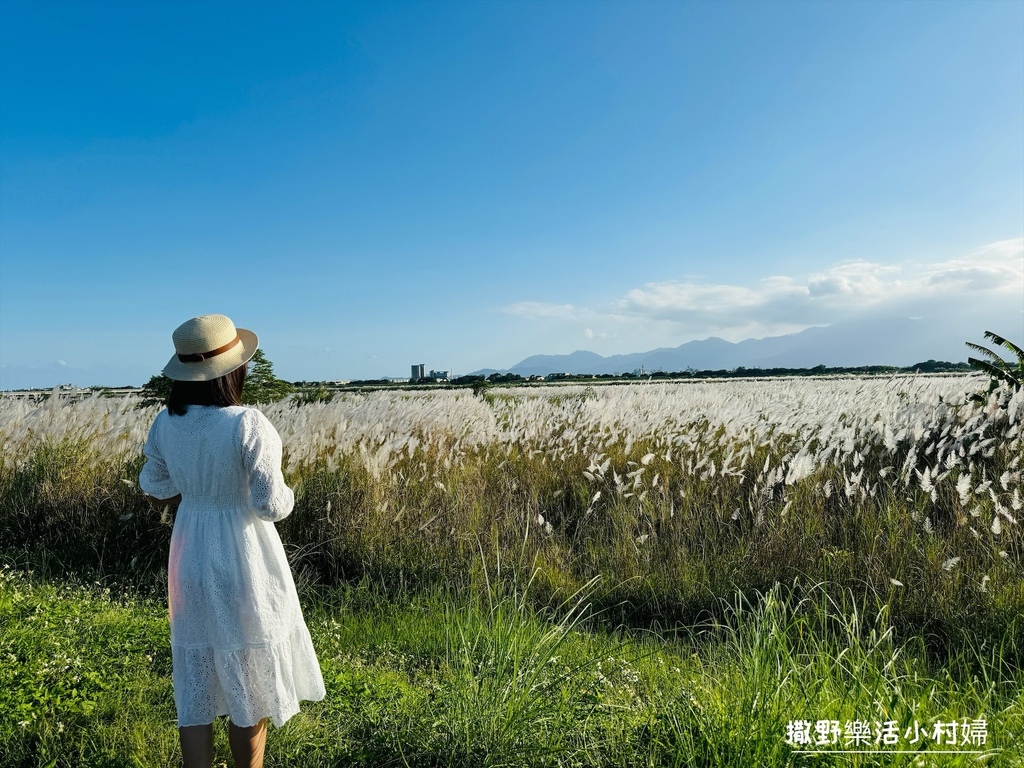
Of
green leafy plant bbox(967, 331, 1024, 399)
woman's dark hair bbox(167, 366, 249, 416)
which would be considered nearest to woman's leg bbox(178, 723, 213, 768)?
woman's dark hair bbox(167, 366, 249, 416)

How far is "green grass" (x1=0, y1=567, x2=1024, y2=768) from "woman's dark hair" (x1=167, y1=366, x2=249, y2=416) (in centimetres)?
128

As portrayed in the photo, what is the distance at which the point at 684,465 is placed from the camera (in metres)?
5.57

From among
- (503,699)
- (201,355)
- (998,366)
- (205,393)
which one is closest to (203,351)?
(201,355)

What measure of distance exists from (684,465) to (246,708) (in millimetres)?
4282

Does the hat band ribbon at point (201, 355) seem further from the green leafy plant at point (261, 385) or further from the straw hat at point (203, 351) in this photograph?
the green leafy plant at point (261, 385)

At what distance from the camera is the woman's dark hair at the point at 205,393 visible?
7.05 feet

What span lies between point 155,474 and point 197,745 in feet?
3.10

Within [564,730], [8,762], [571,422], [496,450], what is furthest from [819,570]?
[8,762]

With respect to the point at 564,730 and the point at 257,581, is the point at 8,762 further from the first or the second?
the point at 564,730

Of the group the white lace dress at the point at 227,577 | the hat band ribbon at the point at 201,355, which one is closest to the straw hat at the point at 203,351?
the hat band ribbon at the point at 201,355

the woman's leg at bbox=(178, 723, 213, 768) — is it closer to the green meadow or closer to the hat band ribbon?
the green meadow

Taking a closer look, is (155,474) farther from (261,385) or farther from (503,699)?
(261,385)

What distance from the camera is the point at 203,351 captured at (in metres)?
2.13

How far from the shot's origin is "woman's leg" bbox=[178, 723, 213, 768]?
211 cm
